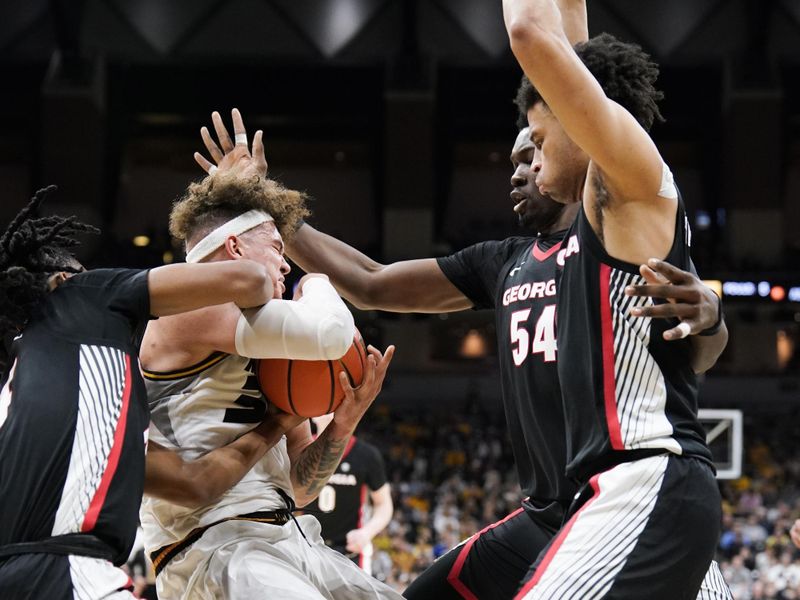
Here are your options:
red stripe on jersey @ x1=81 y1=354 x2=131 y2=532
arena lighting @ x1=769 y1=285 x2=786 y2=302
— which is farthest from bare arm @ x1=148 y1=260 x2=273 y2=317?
arena lighting @ x1=769 y1=285 x2=786 y2=302

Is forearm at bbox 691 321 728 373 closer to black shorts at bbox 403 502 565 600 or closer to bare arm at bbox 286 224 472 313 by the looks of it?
black shorts at bbox 403 502 565 600

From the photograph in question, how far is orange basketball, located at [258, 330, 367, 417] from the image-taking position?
3.48 metres

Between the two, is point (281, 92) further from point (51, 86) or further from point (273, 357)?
point (273, 357)

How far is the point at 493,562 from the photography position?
381cm

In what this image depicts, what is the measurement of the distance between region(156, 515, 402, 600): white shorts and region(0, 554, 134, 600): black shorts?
0.48m

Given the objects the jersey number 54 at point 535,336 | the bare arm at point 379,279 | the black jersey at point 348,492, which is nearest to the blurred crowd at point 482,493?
the black jersey at point 348,492

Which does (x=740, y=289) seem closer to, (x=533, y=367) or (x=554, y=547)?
(x=533, y=367)

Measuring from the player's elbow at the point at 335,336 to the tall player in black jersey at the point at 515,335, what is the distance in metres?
0.70

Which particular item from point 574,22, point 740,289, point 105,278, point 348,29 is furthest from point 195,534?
point 348,29

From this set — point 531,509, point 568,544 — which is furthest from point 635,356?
point 531,509

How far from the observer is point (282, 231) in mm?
3742

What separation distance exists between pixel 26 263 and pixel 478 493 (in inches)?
580

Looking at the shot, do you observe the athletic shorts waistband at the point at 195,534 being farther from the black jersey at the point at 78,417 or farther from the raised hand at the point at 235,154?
the raised hand at the point at 235,154

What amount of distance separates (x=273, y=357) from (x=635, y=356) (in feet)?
3.46
